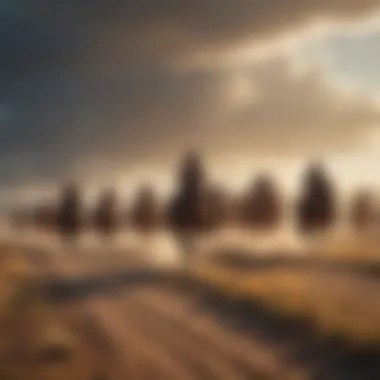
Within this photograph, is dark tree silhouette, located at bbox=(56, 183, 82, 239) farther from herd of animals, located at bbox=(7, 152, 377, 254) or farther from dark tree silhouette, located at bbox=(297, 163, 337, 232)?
dark tree silhouette, located at bbox=(297, 163, 337, 232)

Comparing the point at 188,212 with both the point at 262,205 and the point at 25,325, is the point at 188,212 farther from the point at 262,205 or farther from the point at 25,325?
the point at 25,325

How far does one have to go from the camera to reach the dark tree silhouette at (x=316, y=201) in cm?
263

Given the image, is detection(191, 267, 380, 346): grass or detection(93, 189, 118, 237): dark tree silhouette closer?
detection(191, 267, 380, 346): grass

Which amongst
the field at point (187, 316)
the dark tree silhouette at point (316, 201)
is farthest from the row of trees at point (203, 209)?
the field at point (187, 316)

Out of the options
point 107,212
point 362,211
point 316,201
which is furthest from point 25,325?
point 362,211

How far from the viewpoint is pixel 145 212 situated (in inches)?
104

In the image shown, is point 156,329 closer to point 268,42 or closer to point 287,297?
point 287,297

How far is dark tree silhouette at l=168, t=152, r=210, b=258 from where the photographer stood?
260cm

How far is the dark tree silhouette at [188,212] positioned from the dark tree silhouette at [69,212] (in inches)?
14.3

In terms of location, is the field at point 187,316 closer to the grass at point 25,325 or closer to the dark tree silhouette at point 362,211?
the grass at point 25,325

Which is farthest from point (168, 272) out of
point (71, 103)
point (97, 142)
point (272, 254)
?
point (71, 103)

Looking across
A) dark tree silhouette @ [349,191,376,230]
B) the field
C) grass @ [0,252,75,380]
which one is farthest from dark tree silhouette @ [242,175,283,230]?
grass @ [0,252,75,380]

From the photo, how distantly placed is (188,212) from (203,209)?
0.07m

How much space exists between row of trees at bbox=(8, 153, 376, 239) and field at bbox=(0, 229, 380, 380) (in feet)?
0.40
